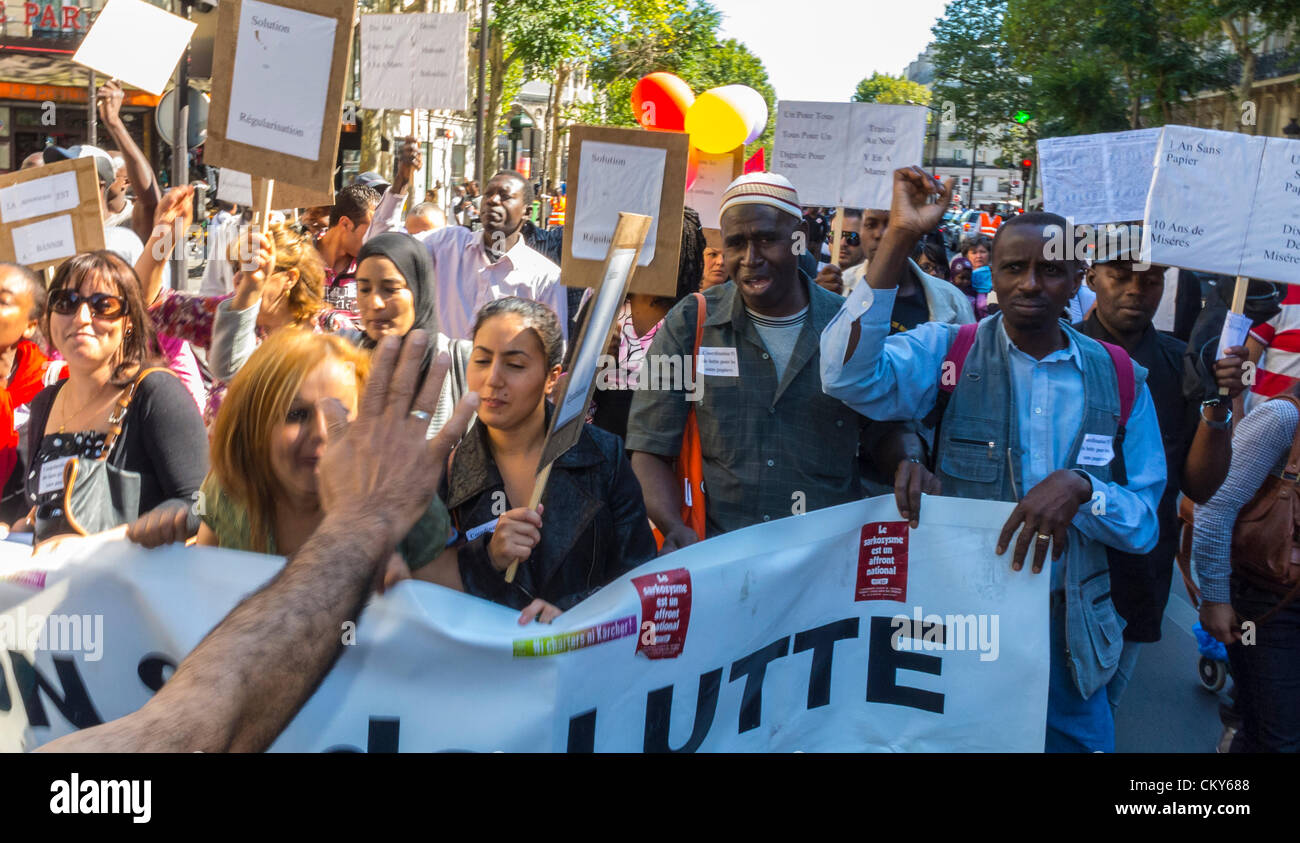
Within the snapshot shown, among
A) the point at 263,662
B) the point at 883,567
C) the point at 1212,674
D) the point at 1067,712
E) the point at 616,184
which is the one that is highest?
the point at 616,184

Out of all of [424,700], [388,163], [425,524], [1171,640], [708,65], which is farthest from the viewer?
[708,65]

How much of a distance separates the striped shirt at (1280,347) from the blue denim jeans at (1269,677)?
5.38 ft

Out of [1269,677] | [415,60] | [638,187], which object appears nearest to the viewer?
[1269,677]

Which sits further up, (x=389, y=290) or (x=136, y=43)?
(x=136, y=43)

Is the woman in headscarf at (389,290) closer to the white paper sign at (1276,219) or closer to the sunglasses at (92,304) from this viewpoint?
the sunglasses at (92,304)

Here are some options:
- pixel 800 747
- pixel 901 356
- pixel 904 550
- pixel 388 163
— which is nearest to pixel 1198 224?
pixel 901 356

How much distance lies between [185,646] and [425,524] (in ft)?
1.87

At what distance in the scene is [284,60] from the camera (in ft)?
13.8

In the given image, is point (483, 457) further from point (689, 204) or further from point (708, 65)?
point (708, 65)

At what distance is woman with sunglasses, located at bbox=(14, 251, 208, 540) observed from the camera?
3205 mm

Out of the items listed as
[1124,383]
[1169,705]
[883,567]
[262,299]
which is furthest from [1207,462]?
[262,299]

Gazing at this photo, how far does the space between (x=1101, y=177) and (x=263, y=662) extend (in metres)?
3.89

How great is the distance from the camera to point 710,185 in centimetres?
780

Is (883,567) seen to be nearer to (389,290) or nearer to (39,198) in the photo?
(389,290)
